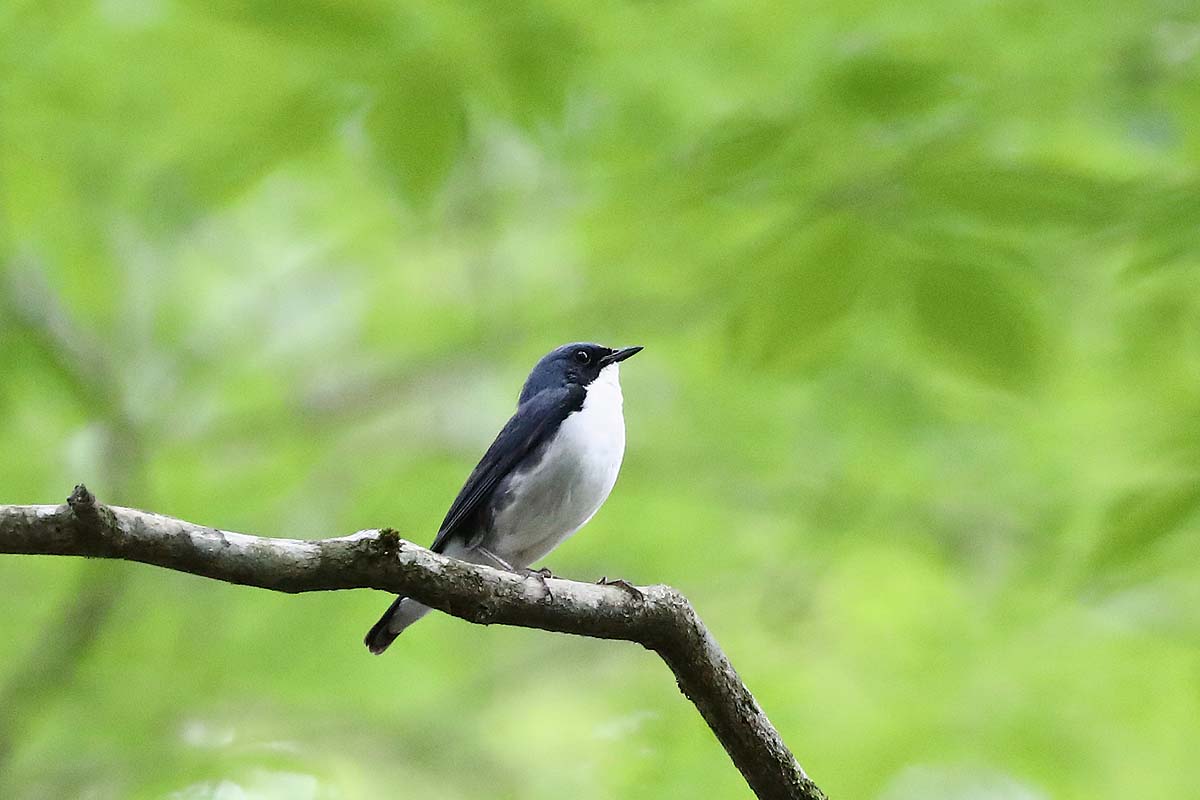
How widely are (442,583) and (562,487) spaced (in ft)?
6.62

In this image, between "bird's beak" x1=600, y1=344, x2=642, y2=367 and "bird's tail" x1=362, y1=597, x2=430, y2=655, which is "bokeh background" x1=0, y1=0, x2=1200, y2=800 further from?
"bird's tail" x1=362, y1=597, x2=430, y2=655

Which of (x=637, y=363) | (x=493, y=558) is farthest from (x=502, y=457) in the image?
(x=637, y=363)

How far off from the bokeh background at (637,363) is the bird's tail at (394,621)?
1398 mm

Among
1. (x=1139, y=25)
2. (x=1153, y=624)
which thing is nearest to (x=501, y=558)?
(x=1139, y=25)

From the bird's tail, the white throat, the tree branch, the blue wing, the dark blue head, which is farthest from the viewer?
the dark blue head

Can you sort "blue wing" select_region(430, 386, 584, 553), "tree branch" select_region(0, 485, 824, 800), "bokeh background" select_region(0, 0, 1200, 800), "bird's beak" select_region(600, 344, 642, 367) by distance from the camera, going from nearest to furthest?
"tree branch" select_region(0, 485, 824, 800), "bokeh background" select_region(0, 0, 1200, 800), "blue wing" select_region(430, 386, 584, 553), "bird's beak" select_region(600, 344, 642, 367)

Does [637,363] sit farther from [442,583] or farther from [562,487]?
[442,583]

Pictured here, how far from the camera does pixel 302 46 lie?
14.4 feet

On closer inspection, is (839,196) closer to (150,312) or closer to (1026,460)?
(1026,460)

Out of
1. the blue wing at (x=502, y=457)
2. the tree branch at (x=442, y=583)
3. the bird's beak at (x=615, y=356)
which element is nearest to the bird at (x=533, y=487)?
the blue wing at (x=502, y=457)

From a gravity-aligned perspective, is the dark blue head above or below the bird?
above

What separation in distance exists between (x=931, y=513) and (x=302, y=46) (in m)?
4.91

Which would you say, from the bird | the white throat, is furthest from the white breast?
the white throat

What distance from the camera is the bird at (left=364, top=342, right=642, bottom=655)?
482 cm
